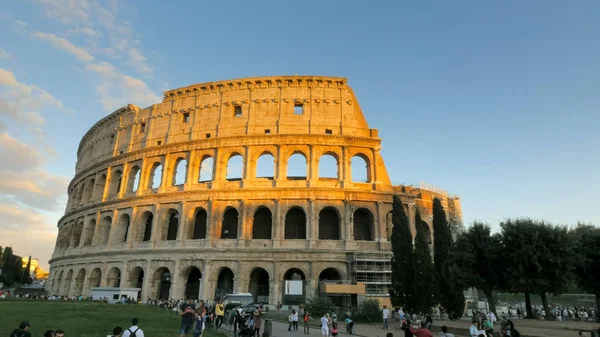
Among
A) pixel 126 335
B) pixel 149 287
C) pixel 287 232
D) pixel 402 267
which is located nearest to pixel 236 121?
pixel 287 232

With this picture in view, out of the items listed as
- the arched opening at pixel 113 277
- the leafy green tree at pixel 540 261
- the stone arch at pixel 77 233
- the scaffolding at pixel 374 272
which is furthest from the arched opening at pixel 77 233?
the leafy green tree at pixel 540 261

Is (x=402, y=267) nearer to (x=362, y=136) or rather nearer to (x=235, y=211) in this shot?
(x=362, y=136)

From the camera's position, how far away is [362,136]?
31656mm

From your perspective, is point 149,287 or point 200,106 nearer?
point 149,287

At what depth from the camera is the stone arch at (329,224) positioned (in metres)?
30.1

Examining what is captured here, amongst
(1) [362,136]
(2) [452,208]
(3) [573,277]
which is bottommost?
(3) [573,277]

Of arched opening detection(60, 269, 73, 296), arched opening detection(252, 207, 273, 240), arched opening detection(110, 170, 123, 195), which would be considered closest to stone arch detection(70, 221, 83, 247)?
arched opening detection(60, 269, 73, 296)

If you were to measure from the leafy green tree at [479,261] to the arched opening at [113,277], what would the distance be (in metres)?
27.8

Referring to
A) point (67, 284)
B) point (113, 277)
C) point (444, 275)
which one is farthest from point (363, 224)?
point (67, 284)

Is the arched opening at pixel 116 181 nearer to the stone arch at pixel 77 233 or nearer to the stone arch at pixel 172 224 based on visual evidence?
the stone arch at pixel 77 233

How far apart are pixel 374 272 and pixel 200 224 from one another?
15559 mm

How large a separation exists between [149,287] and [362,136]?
71.8 ft

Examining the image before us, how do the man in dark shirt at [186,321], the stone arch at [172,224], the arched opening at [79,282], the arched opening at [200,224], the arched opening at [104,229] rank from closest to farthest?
the man in dark shirt at [186,321], the arched opening at [200,224], the stone arch at [172,224], the arched opening at [79,282], the arched opening at [104,229]

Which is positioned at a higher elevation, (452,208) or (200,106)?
(200,106)
